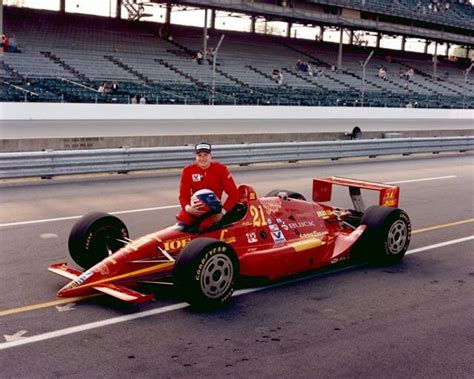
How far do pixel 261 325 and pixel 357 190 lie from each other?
3.77m

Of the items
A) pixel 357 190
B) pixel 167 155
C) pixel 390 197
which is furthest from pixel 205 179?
pixel 167 155

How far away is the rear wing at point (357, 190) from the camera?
30.8 feet

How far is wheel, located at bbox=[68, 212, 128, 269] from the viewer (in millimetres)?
7633

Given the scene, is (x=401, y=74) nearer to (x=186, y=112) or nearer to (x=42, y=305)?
(x=186, y=112)

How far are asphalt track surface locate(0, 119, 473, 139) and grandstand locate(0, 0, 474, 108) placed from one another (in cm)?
263

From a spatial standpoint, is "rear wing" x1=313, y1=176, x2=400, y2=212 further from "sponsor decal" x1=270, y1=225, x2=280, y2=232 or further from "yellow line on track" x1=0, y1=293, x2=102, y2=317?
"yellow line on track" x1=0, y1=293, x2=102, y2=317

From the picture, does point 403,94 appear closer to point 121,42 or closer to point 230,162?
point 121,42

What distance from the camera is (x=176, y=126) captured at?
27.9 m

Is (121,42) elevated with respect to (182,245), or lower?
elevated

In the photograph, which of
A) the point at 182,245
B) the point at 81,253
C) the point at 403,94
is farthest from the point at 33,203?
the point at 403,94

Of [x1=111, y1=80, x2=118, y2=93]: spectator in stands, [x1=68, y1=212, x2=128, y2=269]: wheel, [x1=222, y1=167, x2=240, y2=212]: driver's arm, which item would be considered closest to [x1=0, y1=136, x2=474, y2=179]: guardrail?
[x1=68, y1=212, x2=128, y2=269]: wheel

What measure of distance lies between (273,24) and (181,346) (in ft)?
191

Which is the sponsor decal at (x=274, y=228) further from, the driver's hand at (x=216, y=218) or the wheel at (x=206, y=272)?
the wheel at (x=206, y=272)

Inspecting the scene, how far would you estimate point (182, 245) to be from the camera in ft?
23.4
